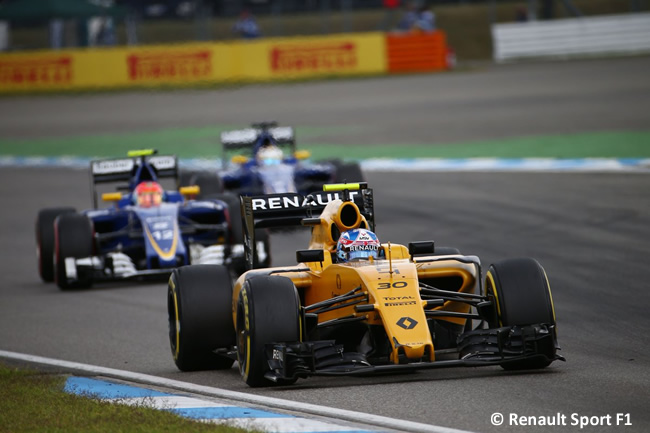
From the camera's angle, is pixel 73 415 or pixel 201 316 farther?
pixel 201 316

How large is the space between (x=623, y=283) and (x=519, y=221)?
5297mm

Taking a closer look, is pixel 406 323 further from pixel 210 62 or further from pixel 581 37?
pixel 581 37

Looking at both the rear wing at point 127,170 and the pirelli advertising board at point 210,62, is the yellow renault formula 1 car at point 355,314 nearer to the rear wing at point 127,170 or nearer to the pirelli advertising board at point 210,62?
the rear wing at point 127,170

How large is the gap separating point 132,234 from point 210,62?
99.3 ft

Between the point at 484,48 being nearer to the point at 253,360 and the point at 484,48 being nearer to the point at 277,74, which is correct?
the point at 277,74

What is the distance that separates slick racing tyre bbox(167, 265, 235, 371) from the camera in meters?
10.7

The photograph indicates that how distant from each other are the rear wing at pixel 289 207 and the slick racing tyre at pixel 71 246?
203 inches

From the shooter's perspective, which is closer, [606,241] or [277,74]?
[606,241]

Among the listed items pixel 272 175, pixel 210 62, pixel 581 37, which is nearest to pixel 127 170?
pixel 272 175

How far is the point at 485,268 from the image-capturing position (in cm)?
1577

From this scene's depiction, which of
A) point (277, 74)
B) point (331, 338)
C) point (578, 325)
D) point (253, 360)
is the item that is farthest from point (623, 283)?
point (277, 74)

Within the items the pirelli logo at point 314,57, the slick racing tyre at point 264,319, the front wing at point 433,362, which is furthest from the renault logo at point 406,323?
the pirelli logo at point 314,57

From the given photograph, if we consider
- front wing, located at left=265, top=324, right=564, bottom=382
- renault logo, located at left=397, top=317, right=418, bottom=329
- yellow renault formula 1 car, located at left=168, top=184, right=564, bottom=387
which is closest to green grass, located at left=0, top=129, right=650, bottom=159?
yellow renault formula 1 car, located at left=168, top=184, right=564, bottom=387

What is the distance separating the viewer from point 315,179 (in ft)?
70.0
